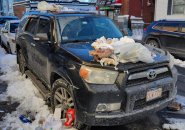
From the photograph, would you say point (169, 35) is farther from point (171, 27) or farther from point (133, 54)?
point (133, 54)

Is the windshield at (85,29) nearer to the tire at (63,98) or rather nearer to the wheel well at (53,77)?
the wheel well at (53,77)

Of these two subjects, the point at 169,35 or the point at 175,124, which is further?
the point at 169,35

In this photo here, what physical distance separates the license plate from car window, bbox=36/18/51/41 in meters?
2.07

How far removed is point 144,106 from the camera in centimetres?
389

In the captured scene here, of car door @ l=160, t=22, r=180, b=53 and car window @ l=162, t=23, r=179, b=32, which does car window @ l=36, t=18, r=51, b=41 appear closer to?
car door @ l=160, t=22, r=180, b=53

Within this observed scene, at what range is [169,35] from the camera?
10617 mm

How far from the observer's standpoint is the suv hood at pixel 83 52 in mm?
3900

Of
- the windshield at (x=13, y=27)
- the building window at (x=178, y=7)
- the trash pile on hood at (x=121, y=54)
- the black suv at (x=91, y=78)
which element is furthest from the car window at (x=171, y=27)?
the trash pile on hood at (x=121, y=54)

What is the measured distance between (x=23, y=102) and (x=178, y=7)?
12.0 metres

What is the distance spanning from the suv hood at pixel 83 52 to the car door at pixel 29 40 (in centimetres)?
159

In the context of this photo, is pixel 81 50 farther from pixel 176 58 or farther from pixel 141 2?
pixel 141 2

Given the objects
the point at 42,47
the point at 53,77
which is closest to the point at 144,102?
the point at 53,77

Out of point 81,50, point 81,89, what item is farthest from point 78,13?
point 81,89

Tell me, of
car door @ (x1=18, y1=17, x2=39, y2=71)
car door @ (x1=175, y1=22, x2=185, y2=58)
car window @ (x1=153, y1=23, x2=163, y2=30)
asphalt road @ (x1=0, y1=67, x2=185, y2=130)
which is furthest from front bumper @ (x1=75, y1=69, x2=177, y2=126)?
car window @ (x1=153, y1=23, x2=163, y2=30)
